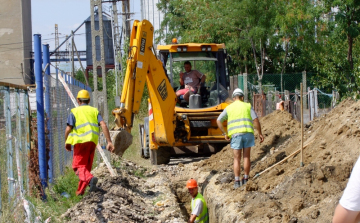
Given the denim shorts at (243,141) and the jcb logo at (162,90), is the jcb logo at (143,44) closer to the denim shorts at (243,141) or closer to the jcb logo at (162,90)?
the jcb logo at (162,90)

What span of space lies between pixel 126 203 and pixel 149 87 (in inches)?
169

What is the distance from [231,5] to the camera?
76.1 feet

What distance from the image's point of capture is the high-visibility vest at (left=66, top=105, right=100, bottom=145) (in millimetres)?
7543

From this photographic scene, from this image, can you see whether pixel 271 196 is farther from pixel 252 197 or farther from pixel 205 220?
pixel 205 220

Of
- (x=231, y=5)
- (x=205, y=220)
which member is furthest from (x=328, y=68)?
(x=205, y=220)

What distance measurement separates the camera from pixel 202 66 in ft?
42.5

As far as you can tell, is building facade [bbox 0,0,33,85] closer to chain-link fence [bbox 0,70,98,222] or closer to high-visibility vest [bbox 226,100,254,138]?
chain-link fence [bbox 0,70,98,222]

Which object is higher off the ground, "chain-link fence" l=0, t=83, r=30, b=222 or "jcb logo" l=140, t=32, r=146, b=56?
"jcb logo" l=140, t=32, r=146, b=56

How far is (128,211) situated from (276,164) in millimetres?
2811

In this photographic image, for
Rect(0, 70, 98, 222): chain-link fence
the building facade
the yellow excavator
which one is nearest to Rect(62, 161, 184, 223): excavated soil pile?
Rect(0, 70, 98, 222): chain-link fence

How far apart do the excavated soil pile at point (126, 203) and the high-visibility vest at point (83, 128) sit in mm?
845

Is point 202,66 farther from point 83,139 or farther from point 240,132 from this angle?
point 83,139

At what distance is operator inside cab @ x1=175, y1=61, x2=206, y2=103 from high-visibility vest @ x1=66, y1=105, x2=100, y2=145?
5005 millimetres

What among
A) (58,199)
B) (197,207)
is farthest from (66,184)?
(197,207)
